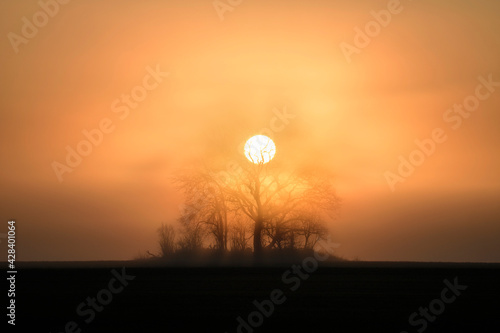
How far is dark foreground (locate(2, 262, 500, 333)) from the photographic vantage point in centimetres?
1560

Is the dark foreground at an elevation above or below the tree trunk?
below

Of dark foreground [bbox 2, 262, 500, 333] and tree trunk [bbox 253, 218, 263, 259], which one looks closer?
dark foreground [bbox 2, 262, 500, 333]

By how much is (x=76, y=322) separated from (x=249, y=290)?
32.1 feet

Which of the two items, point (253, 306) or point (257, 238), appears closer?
point (253, 306)

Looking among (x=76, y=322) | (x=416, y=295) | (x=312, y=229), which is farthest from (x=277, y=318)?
(x=312, y=229)

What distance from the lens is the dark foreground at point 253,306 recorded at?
15.6 m

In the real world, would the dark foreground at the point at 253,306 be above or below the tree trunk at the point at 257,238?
below

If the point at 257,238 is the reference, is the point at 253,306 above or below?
below

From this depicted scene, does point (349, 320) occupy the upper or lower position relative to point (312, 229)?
lower

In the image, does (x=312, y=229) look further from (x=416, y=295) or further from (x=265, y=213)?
(x=416, y=295)

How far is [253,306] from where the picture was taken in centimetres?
1942

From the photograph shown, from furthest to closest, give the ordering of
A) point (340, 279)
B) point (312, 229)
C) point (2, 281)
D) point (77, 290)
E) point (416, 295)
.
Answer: point (312, 229) → point (340, 279) → point (2, 281) → point (77, 290) → point (416, 295)

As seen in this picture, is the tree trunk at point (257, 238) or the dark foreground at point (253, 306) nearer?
the dark foreground at point (253, 306)

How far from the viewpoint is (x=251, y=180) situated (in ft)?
174
